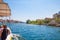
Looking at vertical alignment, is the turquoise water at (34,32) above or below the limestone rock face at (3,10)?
below

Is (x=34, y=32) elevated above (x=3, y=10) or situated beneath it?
situated beneath

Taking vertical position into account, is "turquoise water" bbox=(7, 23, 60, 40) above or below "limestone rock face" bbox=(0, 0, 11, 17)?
below

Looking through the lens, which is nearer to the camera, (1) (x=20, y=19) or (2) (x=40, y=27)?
(1) (x=20, y=19)

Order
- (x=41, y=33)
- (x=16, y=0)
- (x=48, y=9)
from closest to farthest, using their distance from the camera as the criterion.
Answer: (x=16, y=0) < (x=48, y=9) < (x=41, y=33)

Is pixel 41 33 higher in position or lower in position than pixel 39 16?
lower

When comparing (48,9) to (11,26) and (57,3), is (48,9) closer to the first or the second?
(57,3)

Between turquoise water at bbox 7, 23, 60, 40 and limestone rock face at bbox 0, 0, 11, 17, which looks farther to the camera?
turquoise water at bbox 7, 23, 60, 40

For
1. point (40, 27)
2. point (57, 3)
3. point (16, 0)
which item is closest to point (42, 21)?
point (40, 27)

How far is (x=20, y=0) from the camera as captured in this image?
4.34 m

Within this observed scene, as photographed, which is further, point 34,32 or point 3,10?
point 34,32

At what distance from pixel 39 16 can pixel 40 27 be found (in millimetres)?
537

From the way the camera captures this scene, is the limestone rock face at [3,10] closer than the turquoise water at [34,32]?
Yes

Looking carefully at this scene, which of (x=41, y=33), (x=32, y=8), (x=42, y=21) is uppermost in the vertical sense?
(x=32, y=8)

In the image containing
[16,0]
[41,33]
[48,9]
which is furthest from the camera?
[41,33]
